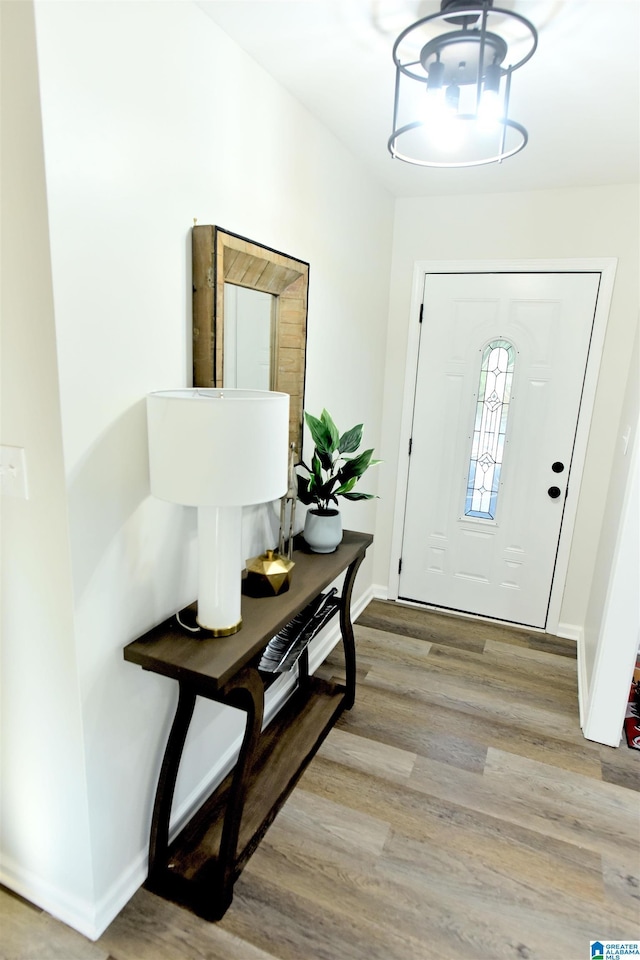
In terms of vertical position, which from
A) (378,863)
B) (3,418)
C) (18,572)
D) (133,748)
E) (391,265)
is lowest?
(378,863)

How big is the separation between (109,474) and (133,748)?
771mm

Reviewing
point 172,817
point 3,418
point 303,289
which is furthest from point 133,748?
point 303,289

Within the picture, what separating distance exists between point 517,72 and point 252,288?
→ 3.39ft

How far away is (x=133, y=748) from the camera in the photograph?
4.85 feet

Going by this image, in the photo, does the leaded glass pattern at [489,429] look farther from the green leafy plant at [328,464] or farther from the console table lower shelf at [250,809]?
the console table lower shelf at [250,809]

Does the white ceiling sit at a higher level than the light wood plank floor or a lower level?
higher

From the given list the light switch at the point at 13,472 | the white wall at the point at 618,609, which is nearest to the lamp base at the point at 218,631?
the light switch at the point at 13,472

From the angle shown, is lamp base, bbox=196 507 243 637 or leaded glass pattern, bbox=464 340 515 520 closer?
lamp base, bbox=196 507 243 637

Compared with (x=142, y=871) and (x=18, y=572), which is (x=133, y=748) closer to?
(x=142, y=871)

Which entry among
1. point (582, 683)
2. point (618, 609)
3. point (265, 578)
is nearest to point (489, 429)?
point (618, 609)

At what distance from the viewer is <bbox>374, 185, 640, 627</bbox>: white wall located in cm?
268

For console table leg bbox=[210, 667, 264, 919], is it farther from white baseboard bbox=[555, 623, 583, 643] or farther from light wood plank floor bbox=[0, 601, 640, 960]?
white baseboard bbox=[555, 623, 583, 643]

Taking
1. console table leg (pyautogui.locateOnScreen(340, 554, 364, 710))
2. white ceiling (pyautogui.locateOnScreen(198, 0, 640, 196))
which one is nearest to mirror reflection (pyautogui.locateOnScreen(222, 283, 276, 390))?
white ceiling (pyautogui.locateOnScreen(198, 0, 640, 196))

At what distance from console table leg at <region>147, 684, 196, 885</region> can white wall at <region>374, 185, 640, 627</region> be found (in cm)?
217
